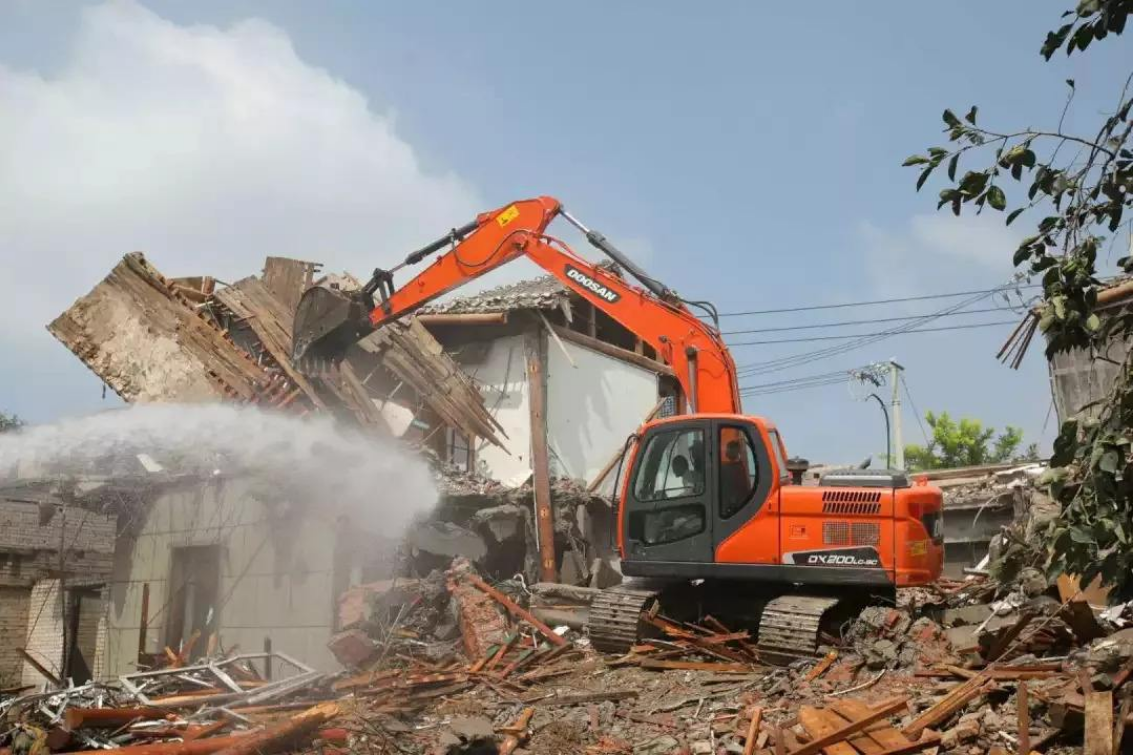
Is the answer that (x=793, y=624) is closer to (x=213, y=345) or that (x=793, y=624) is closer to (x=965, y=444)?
A: (x=213, y=345)

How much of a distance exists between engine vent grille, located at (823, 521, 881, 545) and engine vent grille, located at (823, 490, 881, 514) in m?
0.12

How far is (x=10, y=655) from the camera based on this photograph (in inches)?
848

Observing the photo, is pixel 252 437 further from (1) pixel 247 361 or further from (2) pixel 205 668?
(2) pixel 205 668

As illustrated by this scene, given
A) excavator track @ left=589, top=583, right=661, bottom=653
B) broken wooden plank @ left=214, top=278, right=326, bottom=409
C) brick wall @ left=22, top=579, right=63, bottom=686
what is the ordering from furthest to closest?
brick wall @ left=22, top=579, right=63, bottom=686 < broken wooden plank @ left=214, top=278, right=326, bottom=409 < excavator track @ left=589, top=583, right=661, bottom=653

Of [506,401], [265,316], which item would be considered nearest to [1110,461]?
[265,316]

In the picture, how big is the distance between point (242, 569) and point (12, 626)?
31.4 ft

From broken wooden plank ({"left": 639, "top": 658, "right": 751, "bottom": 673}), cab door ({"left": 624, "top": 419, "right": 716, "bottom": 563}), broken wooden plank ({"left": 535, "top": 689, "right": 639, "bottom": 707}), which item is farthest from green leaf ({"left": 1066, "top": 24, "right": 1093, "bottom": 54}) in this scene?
broken wooden plank ({"left": 639, "top": 658, "right": 751, "bottom": 673})

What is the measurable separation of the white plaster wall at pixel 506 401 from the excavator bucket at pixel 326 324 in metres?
7.97

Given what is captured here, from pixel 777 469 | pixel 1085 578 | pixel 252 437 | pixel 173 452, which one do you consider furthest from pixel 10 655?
pixel 1085 578

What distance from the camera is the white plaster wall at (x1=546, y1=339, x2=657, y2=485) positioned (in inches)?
879

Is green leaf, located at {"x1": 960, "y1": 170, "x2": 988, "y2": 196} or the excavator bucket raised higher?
the excavator bucket

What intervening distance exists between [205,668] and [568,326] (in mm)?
12791

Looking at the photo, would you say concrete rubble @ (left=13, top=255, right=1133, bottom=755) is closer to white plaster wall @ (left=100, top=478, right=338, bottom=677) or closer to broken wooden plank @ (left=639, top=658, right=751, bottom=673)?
broken wooden plank @ (left=639, top=658, right=751, bottom=673)

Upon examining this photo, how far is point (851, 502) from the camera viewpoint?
9.77 metres
